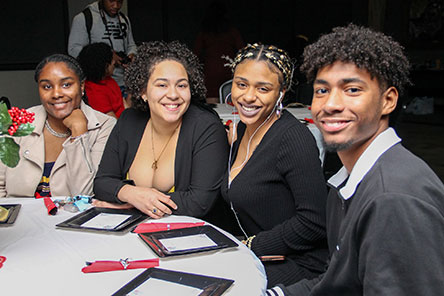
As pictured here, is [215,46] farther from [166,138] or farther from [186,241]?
[186,241]

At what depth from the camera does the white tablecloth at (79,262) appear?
4.15 ft

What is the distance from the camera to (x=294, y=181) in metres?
1.85

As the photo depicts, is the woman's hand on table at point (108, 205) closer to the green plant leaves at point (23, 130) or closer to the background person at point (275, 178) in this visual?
the background person at point (275, 178)

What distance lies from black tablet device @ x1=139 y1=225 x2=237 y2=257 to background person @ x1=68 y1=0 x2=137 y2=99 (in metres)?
2.81

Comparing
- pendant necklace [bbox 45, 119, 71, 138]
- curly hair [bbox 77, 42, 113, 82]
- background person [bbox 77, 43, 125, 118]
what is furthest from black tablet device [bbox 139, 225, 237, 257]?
curly hair [bbox 77, 42, 113, 82]

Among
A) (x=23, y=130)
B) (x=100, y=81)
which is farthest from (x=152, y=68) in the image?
(x=100, y=81)

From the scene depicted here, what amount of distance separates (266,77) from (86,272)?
1124 millimetres

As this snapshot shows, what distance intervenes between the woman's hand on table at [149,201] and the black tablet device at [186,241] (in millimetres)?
226

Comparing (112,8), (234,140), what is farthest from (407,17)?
(234,140)

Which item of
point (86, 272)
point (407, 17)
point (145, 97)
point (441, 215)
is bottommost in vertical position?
point (86, 272)

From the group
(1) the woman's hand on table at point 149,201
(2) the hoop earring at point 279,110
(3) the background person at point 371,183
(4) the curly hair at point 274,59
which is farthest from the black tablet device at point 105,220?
(4) the curly hair at point 274,59

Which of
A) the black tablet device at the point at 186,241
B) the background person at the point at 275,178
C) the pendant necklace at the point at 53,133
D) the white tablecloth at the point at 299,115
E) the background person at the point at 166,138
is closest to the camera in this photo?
the black tablet device at the point at 186,241

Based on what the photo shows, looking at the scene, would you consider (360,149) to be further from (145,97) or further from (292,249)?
(145,97)

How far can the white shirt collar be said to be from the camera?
3.90ft
